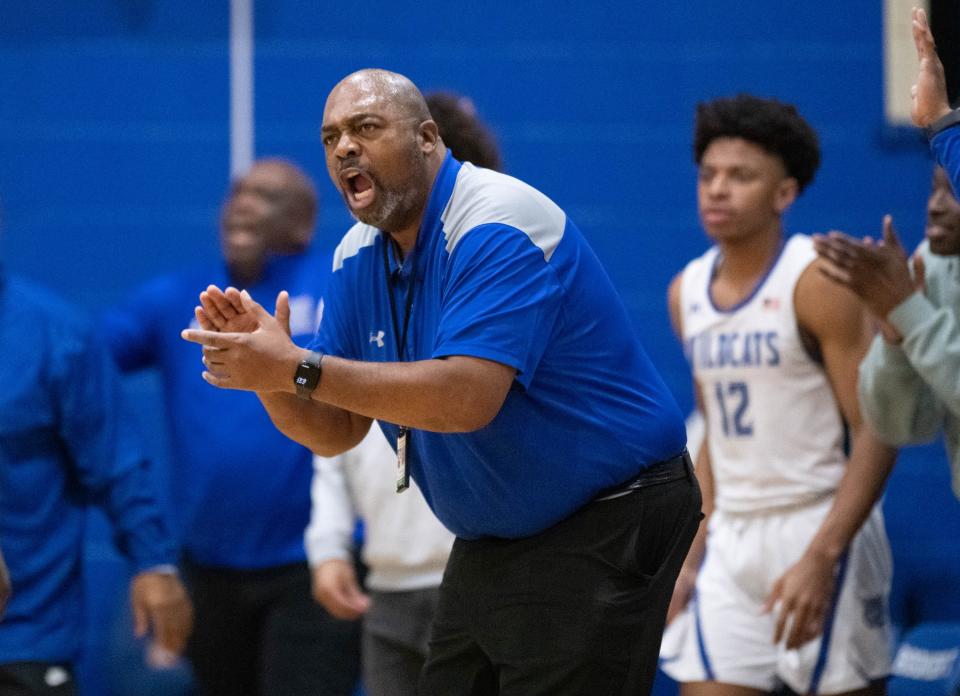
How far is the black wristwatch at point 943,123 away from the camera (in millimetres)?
2811

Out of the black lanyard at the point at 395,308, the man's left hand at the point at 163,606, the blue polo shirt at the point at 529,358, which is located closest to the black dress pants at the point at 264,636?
the man's left hand at the point at 163,606

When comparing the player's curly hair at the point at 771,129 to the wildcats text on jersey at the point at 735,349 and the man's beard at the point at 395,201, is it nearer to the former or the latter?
the wildcats text on jersey at the point at 735,349

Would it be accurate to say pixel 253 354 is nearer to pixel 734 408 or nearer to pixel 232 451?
pixel 734 408

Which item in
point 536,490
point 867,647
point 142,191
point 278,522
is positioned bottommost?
point 867,647

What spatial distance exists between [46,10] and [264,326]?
3811mm

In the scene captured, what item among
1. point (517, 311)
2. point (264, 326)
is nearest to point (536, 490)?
point (517, 311)

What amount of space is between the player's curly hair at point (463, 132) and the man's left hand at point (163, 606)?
1358 mm

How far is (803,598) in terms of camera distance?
3.62 m

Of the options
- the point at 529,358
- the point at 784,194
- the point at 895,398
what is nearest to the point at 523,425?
the point at 529,358

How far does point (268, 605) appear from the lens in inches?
175

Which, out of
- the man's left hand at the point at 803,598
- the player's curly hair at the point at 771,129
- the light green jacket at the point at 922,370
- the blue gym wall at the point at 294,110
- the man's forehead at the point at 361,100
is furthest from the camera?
the blue gym wall at the point at 294,110

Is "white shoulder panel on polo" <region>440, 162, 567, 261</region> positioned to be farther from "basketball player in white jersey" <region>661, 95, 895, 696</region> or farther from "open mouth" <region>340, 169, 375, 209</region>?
"basketball player in white jersey" <region>661, 95, 895, 696</region>

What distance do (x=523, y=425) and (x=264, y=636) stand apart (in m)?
2.09

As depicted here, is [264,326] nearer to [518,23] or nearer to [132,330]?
[132,330]
